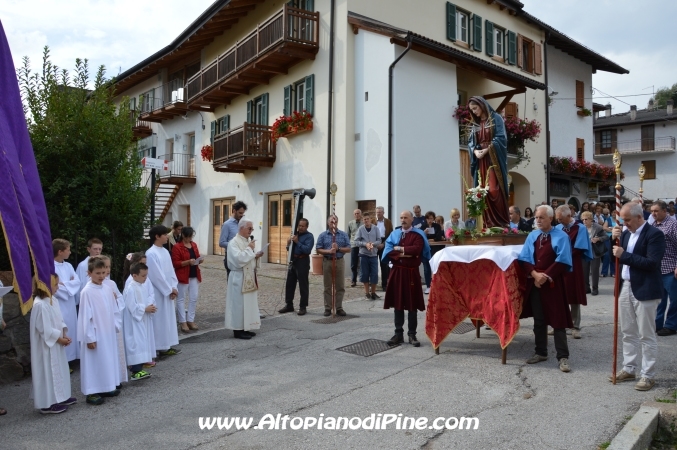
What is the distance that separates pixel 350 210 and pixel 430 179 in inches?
100

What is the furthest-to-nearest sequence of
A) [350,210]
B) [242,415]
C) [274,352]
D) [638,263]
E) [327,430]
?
[350,210] < [274,352] < [638,263] < [242,415] < [327,430]

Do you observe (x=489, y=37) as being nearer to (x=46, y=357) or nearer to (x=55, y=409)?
(x=46, y=357)

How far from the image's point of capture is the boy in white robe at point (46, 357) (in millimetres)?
5125

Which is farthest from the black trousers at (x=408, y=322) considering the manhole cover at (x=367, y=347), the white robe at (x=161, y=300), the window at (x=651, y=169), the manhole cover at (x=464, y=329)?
the window at (x=651, y=169)

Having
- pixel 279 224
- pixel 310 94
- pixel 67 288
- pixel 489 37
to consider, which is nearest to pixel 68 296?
pixel 67 288

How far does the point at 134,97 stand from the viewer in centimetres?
3095

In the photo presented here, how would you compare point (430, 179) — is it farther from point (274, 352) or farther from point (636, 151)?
point (636, 151)

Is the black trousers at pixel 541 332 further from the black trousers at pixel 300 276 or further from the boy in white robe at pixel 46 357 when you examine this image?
the boy in white robe at pixel 46 357

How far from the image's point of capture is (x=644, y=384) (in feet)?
17.2

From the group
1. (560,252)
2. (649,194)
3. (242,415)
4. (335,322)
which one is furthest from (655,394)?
(649,194)

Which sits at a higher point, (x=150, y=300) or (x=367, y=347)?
(x=150, y=300)

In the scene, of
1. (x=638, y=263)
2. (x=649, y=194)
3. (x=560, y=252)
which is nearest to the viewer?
(x=638, y=263)

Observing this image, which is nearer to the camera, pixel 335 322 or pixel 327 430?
pixel 327 430

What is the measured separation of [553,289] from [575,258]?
150cm
